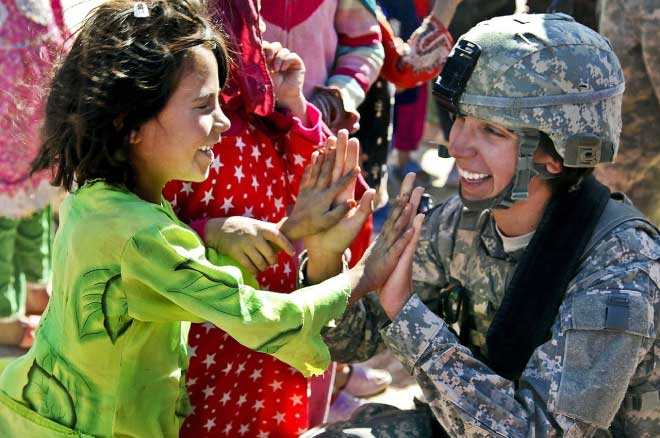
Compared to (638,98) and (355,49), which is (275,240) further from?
(638,98)

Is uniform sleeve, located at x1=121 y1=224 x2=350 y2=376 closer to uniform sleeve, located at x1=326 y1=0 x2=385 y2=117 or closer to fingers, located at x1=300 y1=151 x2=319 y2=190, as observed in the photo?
fingers, located at x1=300 y1=151 x2=319 y2=190

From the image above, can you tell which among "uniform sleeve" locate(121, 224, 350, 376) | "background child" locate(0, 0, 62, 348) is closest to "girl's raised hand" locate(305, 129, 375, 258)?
"uniform sleeve" locate(121, 224, 350, 376)

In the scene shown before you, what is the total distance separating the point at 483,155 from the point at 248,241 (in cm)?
73

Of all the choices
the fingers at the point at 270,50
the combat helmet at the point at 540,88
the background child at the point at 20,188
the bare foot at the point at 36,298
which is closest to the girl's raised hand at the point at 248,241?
Answer: the fingers at the point at 270,50

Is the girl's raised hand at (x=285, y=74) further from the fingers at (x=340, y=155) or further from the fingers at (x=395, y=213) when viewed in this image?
the fingers at (x=395, y=213)

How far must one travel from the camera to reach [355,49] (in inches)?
143

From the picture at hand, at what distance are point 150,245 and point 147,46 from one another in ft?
1.61

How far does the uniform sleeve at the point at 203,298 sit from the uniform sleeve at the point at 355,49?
4.20ft

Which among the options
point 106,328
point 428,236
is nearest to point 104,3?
point 106,328

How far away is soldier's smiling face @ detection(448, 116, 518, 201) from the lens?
283 cm

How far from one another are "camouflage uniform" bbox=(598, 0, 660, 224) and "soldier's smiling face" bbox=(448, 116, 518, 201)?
1919 millimetres

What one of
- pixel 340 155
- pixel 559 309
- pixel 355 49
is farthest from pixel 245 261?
pixel 355 49

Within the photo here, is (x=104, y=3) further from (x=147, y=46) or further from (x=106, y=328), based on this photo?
(x=106, y=328)

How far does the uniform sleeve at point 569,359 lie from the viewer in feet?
8.47
